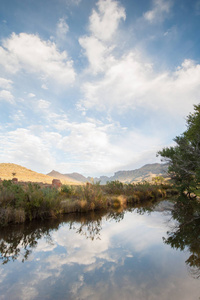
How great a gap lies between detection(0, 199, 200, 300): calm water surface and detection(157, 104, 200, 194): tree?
23.8 ft

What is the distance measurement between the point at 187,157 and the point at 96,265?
17.4m

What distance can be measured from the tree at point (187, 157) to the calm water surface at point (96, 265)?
7.26 m

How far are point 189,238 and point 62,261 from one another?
4445 mm

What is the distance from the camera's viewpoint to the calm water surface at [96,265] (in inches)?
125

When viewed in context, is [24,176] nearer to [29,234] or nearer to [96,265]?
[29,234]

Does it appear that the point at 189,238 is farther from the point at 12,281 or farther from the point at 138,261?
the point at 12,281

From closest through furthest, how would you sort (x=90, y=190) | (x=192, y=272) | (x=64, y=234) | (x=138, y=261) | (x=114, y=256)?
(x=192, y=272)
(x=138, y=261)
(x=114, y=256)
(x=64, y=234)
(x=90, y=190)

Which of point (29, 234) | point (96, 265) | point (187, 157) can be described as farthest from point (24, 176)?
point (96, 265)

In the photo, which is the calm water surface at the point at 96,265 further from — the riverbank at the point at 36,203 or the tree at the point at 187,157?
the tree at the point at 187,157

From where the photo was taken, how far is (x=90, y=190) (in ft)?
42.1

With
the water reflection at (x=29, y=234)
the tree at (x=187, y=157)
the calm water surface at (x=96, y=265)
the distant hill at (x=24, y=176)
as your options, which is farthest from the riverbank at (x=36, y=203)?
the distant hill at (x=24, y=176)

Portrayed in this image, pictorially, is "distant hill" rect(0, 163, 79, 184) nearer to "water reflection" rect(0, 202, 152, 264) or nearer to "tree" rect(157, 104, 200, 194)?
"tree" rect(157, 104, 200, 194)

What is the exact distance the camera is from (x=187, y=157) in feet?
61.1

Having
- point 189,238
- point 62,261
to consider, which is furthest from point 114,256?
point 189,238
